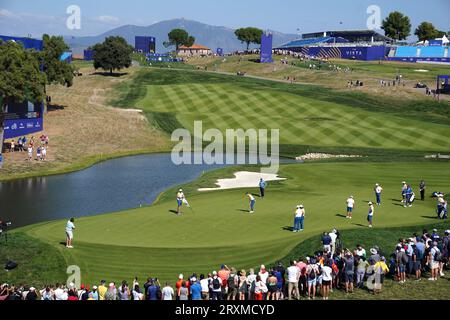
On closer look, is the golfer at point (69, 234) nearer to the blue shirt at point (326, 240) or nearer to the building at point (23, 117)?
the blue shirt at point (326, 240)

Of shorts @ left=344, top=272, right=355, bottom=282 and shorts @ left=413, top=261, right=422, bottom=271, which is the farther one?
shorts @ left=413, top=261, right=422, bottom=271

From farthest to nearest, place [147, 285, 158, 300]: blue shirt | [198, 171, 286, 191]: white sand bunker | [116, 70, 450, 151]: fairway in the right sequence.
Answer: [116, 70, 450, 151]: fairway
[198, 171, 286, 191]: white sand bunker
[147, 285, 158, 300]: blue shirt

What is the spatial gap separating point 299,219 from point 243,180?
2176cm

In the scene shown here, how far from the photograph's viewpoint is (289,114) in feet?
319

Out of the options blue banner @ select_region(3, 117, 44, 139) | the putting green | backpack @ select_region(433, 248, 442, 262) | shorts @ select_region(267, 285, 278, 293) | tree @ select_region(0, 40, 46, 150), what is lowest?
the putting green

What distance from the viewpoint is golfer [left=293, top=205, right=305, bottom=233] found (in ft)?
119

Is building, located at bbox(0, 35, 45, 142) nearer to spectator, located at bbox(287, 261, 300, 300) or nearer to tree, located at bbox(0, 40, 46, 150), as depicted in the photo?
tree, located at bbox(0, 40, 46, 150)

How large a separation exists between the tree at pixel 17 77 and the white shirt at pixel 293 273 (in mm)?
49221

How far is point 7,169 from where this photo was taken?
60875 millimetres

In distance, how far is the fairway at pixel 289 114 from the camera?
81.8 meters

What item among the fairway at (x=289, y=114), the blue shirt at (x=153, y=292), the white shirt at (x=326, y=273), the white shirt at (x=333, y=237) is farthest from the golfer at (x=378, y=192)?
the fairway at (x=289, y=114)

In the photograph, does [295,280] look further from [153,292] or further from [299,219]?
[299,219]

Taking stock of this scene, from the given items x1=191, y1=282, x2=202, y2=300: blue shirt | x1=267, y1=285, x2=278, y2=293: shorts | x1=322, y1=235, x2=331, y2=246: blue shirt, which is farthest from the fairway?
x1=191, y1=282, x2=202, y2=300: blue shirt

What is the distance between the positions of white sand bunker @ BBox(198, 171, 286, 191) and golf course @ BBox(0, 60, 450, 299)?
1507 mm
